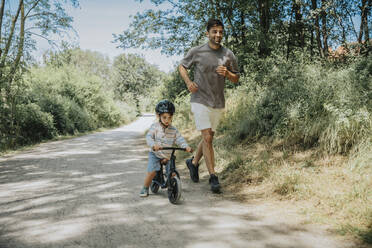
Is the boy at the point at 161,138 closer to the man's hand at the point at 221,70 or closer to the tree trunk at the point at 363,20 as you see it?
the man's hand at the point at 221,70

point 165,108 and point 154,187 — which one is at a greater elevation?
point 165,108

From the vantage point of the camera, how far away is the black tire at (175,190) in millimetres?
3857

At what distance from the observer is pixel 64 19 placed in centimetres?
1465

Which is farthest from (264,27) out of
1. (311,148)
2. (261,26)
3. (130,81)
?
(130,81)

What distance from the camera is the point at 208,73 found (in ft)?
15.0

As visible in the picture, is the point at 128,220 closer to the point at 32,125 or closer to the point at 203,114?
the point at 203,114

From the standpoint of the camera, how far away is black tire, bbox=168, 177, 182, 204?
3.86 metres

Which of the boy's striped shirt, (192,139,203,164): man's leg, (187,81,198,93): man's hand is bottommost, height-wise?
(192,139,203,164): man's leg

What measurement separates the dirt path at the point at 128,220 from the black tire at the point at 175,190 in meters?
0.12

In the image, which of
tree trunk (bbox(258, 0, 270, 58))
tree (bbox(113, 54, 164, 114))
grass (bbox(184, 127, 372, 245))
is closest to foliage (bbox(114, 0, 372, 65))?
tree trunk (bbox(258, 0, 270, 58))

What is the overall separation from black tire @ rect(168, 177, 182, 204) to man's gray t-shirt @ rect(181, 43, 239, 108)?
1.35 metres

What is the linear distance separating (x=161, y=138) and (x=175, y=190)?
850 millimetres

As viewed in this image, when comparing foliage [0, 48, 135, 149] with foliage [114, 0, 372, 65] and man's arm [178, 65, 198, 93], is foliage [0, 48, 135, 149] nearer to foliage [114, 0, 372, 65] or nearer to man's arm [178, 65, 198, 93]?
foliage [114, 0, 372, 65]

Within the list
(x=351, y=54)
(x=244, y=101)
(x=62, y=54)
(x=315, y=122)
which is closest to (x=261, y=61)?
(x=244, y=101)
